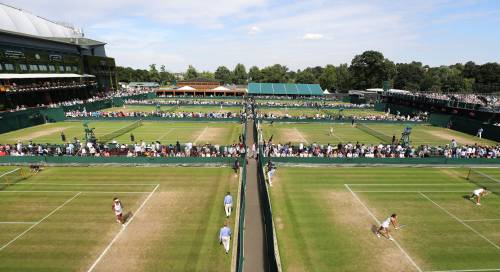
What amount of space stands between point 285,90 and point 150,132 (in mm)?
62370

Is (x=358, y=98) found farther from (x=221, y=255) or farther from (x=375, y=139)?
(x=221, y=255)

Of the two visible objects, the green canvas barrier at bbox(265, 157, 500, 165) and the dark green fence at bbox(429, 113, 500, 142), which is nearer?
the green canvas barrier at bbox(265, 157, 500, 165)

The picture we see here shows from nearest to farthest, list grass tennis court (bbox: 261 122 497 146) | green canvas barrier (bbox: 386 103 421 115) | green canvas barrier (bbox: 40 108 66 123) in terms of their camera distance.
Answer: grass tennis court (bbox: 261 122 497 146)
green canvas barrier (bbox: 40 108 66 123)
green canvas barrier (bbox: 386 103 421 115)

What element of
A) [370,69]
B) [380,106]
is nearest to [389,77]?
[370,69]

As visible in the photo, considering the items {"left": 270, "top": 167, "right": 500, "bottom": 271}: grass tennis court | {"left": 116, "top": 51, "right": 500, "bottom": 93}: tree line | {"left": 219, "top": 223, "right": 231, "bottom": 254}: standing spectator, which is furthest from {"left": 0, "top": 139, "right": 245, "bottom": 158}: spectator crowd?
{"left": 116, "top": 51, "right": 500, "bottom": 93}: tree line

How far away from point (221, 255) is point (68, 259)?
6.77 meters

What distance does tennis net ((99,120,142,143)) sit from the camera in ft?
122

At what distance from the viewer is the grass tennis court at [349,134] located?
124 feet

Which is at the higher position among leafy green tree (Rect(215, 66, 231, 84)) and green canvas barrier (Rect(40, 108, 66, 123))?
leafy green tree (Rect(215, 66, 231, 84))

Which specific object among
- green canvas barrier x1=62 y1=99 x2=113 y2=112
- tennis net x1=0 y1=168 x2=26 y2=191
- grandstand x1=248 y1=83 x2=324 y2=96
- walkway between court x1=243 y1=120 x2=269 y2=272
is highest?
grandstand x1=248 y1=83 x2=324 y2=96

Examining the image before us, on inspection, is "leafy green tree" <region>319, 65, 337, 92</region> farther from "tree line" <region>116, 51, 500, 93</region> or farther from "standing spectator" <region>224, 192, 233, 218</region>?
"standing spectator" <region>224, 192, 233, 218</region>

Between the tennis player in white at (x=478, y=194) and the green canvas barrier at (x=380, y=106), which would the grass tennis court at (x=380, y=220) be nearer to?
the tennis player in white at (x=478, y=194)

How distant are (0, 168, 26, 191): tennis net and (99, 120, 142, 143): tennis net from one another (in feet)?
36.5

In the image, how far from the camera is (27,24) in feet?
247
